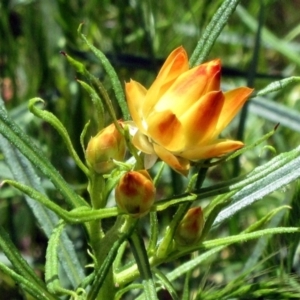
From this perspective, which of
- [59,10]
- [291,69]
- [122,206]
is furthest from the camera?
[291,69]

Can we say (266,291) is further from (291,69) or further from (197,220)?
(291,69)

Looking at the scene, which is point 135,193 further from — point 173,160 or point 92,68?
point 92,68

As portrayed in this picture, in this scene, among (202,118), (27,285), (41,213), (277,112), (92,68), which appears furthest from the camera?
(92,68)

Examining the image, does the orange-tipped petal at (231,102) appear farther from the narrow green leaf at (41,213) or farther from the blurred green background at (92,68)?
the blurred green background at (92,68)

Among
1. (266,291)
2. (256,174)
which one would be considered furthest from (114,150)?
(266,291)

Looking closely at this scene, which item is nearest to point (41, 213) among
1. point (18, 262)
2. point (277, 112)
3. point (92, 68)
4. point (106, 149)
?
point (18, 262)

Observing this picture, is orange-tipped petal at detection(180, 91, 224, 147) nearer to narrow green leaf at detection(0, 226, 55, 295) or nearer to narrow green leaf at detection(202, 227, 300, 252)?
narrow green leaf at detection(202, 227, 300, 252)

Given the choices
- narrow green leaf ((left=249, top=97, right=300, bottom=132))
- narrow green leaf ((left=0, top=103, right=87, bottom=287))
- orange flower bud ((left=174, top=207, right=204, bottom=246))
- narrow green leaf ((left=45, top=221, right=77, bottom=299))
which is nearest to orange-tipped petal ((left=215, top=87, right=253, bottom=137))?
orange flower bud ((left=174, top=207, right=204, bottom=246))
